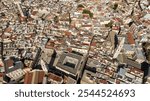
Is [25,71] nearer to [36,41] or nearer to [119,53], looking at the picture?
[36,41]

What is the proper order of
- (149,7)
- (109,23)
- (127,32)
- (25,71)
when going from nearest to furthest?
(25,71)
(127,32)
(109,23)
(149,7)

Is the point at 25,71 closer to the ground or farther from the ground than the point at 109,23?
closer to the ground

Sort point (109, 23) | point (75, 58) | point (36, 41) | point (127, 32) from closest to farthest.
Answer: point (75, 58), point (36, 41), point (127, 32), point (109, 23)

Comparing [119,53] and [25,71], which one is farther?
[119,53]

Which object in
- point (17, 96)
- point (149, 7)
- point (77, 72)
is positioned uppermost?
point (149, 7)

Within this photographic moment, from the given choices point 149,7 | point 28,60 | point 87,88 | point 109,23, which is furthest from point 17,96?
point 149,7

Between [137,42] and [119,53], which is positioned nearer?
[119,53]

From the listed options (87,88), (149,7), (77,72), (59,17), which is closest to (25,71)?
(77,72)

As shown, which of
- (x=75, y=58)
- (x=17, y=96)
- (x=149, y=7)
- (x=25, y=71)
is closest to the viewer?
(x=17, y=96)

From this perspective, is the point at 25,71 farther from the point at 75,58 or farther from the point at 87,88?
the point at 87,88
